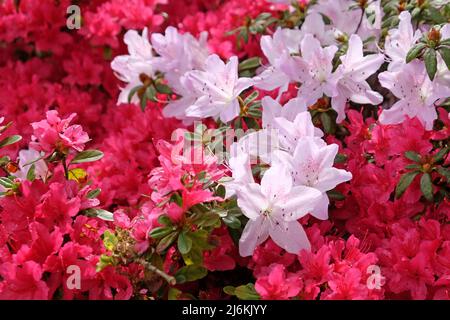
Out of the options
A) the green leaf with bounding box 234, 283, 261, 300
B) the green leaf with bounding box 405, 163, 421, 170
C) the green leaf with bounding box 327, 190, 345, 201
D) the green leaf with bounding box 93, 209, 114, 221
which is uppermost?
the green leaf with bounding box 405, 163, 421, 170

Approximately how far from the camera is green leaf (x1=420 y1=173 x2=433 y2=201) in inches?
58.8

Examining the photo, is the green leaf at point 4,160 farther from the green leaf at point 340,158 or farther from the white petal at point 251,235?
the green leaf at point 340,158

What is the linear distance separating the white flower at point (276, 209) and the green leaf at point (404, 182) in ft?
0.77

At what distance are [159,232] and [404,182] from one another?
22.7 inches

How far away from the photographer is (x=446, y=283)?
1377mm

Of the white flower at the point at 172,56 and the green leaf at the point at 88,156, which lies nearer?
the green leaf at the point at 88,156

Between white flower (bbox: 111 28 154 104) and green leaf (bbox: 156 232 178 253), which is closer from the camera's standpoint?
green leaf (bbox: 156 232 178 253)

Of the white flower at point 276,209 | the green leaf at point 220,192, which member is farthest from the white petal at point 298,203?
the green leaf at point 220,192

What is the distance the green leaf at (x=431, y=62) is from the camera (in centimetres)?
155

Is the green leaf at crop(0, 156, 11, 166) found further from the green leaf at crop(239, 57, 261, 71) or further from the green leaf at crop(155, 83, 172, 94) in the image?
the green leaf at crop(239, 57, 261, 71)

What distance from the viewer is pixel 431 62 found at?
1563 mm

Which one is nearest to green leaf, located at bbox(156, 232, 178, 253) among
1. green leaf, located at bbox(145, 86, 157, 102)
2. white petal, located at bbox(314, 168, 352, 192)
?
white petal, located at bbox(314, 168, 352, 192)

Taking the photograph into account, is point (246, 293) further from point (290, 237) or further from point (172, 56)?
point (172, 56)

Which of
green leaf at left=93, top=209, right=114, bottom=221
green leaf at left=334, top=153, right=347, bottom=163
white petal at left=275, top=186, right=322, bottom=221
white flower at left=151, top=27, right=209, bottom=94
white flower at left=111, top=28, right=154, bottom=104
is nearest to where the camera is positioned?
white petal at left=275, top=186, right=322, bottom=221
